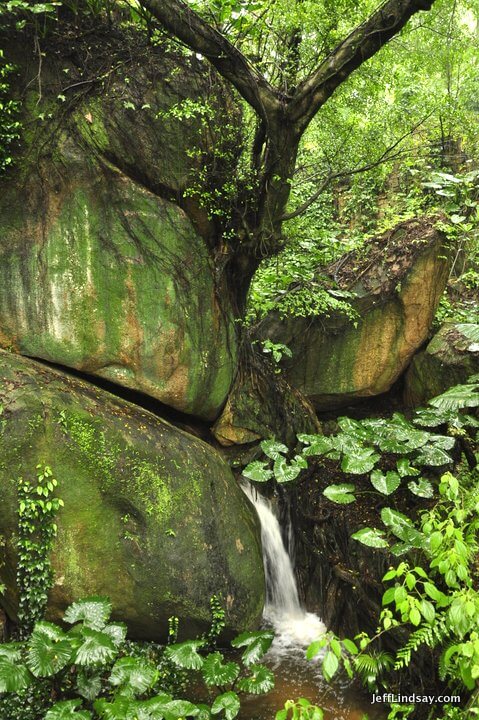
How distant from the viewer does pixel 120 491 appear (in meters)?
4.16

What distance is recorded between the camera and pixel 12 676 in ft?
10.1

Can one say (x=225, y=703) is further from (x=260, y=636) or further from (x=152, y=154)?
(x=152, y=154)

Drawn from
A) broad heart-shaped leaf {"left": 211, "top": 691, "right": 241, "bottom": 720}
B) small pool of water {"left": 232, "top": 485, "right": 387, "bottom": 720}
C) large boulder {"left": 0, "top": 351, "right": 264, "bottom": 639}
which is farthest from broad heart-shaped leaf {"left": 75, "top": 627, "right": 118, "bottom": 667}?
small pool of water {"left": 232, "top": 485, "right": 387, "bottom": 720}

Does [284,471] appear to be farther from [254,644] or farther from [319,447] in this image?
[254,644]

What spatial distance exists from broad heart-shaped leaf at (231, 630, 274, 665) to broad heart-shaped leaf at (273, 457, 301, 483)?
1.52m

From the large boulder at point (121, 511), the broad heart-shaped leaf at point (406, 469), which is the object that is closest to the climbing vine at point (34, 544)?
the large boulder at point (121, 511)

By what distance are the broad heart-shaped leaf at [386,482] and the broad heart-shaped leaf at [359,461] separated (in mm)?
110

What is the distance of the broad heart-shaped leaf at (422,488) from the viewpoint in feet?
15.1

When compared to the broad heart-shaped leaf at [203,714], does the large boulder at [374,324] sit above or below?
above

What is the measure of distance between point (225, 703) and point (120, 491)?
1765 mm

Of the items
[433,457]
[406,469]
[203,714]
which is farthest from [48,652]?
[433,457]

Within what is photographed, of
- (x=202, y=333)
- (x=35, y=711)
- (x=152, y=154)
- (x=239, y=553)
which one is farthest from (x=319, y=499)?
(x=152, y=154)

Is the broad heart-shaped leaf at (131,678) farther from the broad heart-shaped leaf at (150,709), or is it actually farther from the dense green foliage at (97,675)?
the broad heart-shaped leaf at (150,709)

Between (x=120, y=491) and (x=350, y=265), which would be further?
(x=350, y=265)
